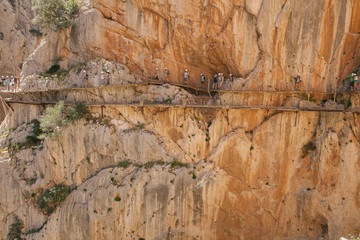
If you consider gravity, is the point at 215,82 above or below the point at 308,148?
above

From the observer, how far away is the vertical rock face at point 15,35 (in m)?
43.0

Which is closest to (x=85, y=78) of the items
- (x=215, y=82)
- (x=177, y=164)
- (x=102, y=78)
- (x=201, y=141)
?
(x=102, y=78)

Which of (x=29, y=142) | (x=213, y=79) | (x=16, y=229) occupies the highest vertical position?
(x=213, y=79)

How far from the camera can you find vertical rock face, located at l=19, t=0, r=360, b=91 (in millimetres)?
19141

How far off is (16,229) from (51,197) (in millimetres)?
4533

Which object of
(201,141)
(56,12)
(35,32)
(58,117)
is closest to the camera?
(201,141)

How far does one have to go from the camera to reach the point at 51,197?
23.1m

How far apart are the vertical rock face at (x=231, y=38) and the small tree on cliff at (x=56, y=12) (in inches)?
32.6

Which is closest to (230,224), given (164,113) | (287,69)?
(164,113)

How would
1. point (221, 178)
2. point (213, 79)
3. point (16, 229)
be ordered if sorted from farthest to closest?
1. point (16, 229)
2. point (213, 79)
3. point (221, 178)

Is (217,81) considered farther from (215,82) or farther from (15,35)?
(15,35)

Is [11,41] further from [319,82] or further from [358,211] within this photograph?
[358,211]

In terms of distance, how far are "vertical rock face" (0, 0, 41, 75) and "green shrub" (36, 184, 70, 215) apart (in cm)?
2754

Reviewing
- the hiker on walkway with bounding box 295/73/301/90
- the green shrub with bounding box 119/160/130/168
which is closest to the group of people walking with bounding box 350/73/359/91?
the hiker on walkway with bounding box 295/73/301/90
